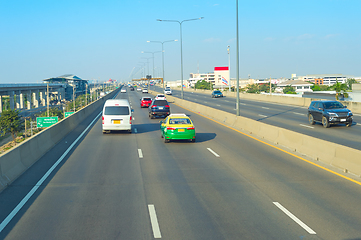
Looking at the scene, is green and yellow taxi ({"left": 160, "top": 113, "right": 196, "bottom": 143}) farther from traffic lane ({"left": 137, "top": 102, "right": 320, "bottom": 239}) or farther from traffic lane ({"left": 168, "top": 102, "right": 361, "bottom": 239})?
traffic lane ({"left": 137, "top": 102, "right": 320, "bottom": 239})

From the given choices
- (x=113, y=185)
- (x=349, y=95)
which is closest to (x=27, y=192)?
(x=113, y=185)

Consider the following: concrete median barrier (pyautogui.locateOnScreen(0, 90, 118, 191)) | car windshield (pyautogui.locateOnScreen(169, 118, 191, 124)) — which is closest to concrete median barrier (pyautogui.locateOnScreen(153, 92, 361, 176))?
car windshield (pyautogui.locateOnScreen(169, 118, 191, 124))

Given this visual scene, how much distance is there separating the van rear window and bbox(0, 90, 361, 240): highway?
6.58 meters

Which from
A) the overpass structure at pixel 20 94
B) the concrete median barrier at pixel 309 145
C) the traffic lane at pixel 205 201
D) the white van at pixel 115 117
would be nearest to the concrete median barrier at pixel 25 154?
the white van at pixel 115 117

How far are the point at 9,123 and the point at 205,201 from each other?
52748mm

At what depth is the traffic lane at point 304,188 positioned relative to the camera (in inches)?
290

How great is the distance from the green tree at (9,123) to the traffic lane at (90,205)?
4560 cm

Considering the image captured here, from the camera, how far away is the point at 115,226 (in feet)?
23.4

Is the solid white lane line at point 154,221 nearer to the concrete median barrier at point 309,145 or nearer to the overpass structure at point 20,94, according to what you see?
the concrete median barrier at point 309,145

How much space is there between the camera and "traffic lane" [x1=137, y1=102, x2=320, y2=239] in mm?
6883

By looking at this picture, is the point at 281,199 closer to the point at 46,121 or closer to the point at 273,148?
the point at 273,148

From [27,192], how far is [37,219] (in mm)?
2461

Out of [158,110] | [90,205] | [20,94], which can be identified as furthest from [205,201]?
[20,94]

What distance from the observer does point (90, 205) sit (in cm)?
856
